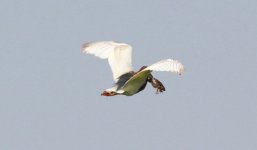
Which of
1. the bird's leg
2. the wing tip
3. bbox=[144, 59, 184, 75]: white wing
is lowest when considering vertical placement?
the bird's leg

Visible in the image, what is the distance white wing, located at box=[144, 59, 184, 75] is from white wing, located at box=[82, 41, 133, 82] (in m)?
6.19

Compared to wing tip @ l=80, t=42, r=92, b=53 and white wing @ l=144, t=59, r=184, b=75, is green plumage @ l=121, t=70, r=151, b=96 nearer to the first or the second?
white wing @ l=144, t=59, r=184, b=75

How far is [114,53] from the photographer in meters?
62.5

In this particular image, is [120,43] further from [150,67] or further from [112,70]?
[150,67]

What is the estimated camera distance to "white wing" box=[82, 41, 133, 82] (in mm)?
62156

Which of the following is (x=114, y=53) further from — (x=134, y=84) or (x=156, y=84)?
(x=134, y=84)

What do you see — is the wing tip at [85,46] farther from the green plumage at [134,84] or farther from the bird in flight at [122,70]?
the green plumage at [134,84]

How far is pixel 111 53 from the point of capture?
62500mm

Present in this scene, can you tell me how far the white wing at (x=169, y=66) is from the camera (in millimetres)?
54344

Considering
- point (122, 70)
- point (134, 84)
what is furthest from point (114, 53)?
point (134, 84)

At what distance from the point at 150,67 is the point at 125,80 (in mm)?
4624

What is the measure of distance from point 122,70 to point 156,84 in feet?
7.77

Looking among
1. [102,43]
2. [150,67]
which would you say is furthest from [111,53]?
[150,67]

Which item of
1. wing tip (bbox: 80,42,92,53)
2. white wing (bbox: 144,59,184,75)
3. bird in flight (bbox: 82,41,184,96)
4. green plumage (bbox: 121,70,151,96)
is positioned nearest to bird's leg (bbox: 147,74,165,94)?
bird in flight (bbox: 82,41,184,96)
